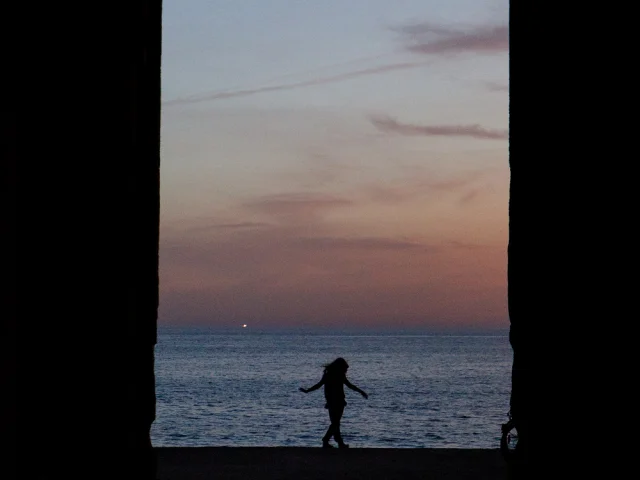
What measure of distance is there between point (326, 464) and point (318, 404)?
193 feet

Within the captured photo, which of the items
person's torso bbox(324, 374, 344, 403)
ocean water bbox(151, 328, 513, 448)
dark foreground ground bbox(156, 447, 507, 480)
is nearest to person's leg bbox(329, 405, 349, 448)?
person's torso bbox(324, 374, 344, 403)

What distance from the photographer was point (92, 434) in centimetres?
681

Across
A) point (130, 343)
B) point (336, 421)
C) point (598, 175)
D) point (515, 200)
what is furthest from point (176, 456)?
point (598, 175)

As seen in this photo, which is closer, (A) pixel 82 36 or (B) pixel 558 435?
(A) pixel 82 36

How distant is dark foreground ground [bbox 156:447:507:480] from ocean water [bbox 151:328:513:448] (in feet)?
100

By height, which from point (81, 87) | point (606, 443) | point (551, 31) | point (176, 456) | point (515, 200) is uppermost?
point (551, 31)

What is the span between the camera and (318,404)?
6994 centimetres

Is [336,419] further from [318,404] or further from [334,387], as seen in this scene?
[318,404]

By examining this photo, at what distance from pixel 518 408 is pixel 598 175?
2.08m

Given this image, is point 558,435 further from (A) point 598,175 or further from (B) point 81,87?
(B) point 81,87

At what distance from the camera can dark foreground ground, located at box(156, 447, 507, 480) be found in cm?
1116

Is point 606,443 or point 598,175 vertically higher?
point 598,175

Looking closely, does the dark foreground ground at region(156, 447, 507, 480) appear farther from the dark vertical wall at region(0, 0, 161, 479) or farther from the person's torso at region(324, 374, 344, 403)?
the dark vertical wall at region(0, 0, 161, 479)

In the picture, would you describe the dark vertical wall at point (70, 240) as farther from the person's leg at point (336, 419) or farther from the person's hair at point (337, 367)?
the person's leg at point (336, 419)
